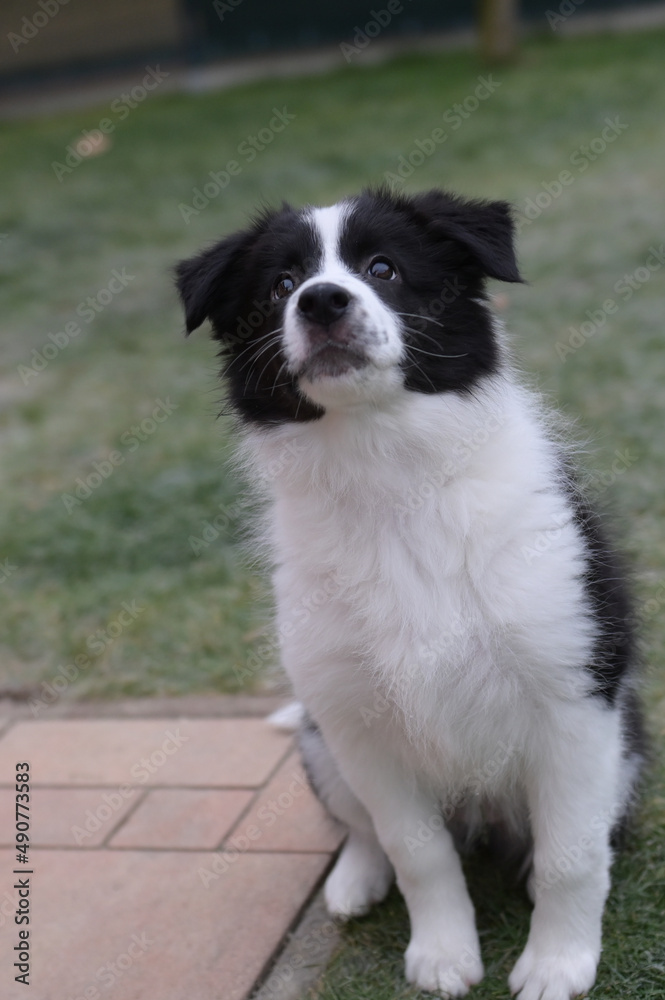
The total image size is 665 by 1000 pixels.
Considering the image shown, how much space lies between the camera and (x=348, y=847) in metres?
2.68

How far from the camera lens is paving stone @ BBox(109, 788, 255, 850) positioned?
2.96m

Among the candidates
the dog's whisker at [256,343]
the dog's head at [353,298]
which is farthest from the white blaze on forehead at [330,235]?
the dog's whisker at [256,343]

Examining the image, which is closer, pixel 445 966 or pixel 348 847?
pixel 445 966

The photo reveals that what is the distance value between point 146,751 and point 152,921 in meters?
0.75

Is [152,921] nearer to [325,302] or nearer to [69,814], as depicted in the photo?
[69,814]

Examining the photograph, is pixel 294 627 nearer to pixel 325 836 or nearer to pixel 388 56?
pixel 325 836

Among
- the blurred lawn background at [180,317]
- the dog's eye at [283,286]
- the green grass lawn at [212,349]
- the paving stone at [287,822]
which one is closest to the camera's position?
the dog's eye at [283,286]

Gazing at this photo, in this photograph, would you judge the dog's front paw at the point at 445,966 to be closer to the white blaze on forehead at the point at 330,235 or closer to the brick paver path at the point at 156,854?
the brick paver path at the point at 156,854

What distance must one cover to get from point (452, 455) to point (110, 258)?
23.5 feet

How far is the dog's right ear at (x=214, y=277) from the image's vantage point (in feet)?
8.13

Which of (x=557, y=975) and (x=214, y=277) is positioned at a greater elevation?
(x=214, y=277)

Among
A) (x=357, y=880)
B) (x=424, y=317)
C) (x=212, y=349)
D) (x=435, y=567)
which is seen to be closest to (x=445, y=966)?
(x=357, y=880)

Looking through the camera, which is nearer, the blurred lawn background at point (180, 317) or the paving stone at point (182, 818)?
the paving stone at point (182, 818)

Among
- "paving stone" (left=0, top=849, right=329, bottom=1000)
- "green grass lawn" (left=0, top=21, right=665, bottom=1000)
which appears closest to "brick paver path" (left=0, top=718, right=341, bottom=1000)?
"paving stone" (left=0, top=849, right=329, bottom=1000)
